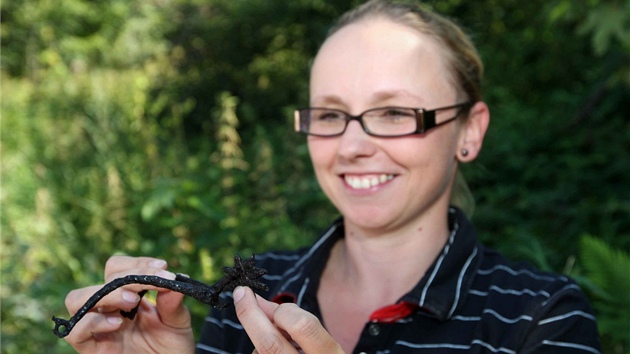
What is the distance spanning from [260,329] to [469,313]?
0.64m

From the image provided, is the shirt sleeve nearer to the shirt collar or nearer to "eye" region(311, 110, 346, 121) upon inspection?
the shirt collar

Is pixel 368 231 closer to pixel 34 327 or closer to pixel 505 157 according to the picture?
pixel 34 327

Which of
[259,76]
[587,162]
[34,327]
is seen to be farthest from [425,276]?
[259,76]

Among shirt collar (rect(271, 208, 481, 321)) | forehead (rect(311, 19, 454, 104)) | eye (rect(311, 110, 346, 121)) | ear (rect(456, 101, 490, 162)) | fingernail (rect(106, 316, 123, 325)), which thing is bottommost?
shirt collar (rect(271, 208, 481, 321))

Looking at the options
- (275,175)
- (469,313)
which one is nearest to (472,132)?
(469,313)

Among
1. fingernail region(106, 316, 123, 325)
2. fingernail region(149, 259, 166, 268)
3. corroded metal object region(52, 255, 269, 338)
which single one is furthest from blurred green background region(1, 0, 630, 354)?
corroded metal object region(52, 255, 269, 338)

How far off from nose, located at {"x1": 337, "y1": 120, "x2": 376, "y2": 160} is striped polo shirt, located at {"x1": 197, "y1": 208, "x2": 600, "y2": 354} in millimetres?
324

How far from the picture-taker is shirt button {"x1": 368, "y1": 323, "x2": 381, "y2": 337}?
1658 millimetres

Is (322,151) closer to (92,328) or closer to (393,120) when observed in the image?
(393,120)

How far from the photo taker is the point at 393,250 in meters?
1.85

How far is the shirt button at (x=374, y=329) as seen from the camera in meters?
1.66

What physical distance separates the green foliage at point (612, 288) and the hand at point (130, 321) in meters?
1.69

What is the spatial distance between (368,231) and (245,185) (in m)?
2.03

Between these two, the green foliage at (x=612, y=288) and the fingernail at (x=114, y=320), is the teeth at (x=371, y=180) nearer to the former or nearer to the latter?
the fingernail at (x=114, y=320)
